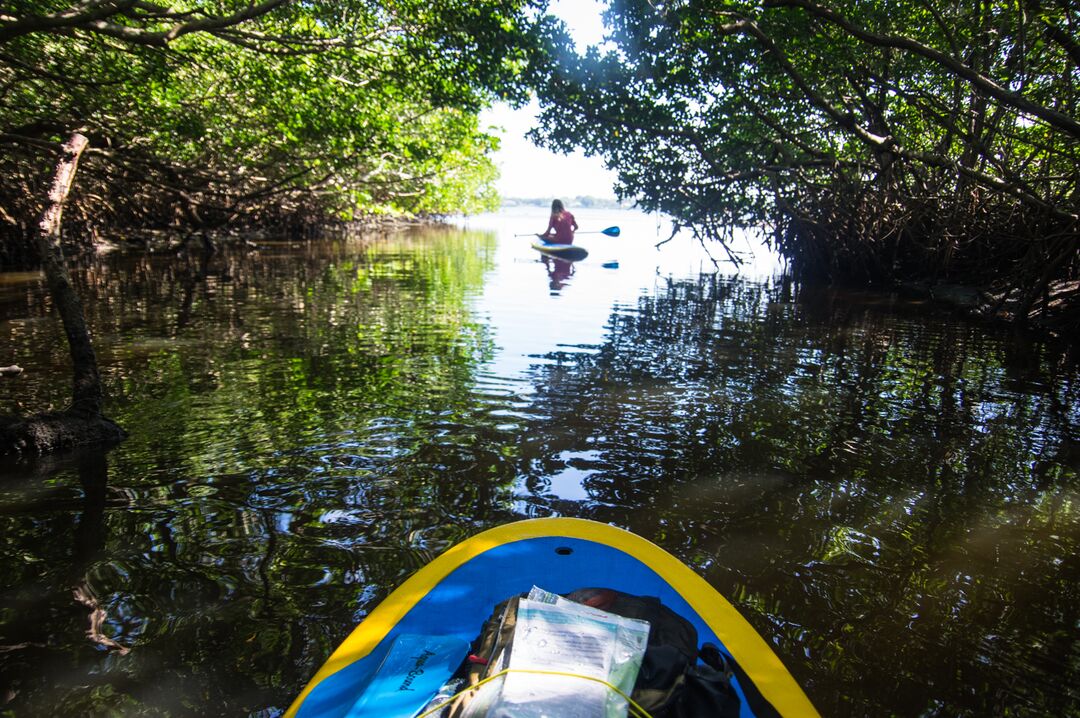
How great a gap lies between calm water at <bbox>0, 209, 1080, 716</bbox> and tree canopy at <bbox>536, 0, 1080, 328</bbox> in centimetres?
259

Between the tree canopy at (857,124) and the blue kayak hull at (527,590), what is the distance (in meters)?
5.84

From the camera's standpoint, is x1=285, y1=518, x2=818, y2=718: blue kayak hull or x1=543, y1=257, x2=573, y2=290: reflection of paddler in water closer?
x1=285, y1=518, x2=818, y2=718: blue kayak hull

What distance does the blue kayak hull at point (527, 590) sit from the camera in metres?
1.78

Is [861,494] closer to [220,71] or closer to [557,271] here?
[220,71]

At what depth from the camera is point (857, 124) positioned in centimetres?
990

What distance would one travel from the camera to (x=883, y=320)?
10.2 metres

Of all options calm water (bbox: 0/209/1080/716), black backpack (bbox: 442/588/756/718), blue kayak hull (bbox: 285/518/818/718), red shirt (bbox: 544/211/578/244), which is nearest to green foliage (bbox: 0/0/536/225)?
calm water (bbox: 0/209/1080/716)

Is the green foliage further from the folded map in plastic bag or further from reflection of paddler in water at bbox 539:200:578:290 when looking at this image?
the folded map in plastic bag

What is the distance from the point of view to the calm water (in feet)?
7.52

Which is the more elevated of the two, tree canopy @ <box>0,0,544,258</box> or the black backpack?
tree canopy @ <box>0,0,544,258</box>

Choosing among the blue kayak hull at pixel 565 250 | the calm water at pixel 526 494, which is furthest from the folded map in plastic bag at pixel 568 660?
the blue kayak hull at pixel 565 250

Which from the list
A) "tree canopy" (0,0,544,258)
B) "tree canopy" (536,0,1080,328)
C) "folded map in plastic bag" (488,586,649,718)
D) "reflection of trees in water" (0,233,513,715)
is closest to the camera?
"folded map in plastic bag" (488,586,649,718)

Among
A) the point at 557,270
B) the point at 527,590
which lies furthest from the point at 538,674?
the point at 557,270

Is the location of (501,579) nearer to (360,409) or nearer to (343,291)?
(360,409)
